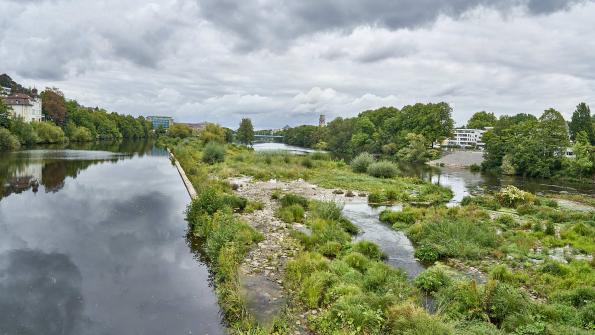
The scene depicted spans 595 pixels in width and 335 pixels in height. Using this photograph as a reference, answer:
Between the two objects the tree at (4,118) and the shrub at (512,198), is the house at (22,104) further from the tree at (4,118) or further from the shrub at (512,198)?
the shrub at (512,198)

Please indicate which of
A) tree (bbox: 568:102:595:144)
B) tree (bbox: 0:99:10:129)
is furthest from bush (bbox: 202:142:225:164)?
tree (bbox: 568:102:595:144)

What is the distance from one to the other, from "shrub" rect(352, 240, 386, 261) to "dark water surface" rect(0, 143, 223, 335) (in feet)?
16.8

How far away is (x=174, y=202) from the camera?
24625 mm

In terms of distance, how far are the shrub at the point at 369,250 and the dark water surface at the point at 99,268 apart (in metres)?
5.13

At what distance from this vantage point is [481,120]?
15625cm

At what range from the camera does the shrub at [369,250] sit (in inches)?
520

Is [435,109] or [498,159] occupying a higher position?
[435,109]

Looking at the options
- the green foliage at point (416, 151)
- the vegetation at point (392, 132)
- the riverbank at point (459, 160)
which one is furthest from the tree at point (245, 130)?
the riverbank at point (459, 160)

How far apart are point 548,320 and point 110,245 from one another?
14.7 m

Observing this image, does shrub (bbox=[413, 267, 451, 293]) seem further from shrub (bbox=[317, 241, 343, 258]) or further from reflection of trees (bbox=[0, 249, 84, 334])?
reflection of trees (bbox=[0, 249, 84, 334])

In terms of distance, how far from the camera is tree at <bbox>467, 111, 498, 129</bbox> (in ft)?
500

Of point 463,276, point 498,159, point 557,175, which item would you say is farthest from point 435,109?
point 463,276

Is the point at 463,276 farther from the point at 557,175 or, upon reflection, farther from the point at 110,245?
the point at 557,175

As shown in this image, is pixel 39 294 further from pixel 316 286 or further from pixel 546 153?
pixel 546 153
